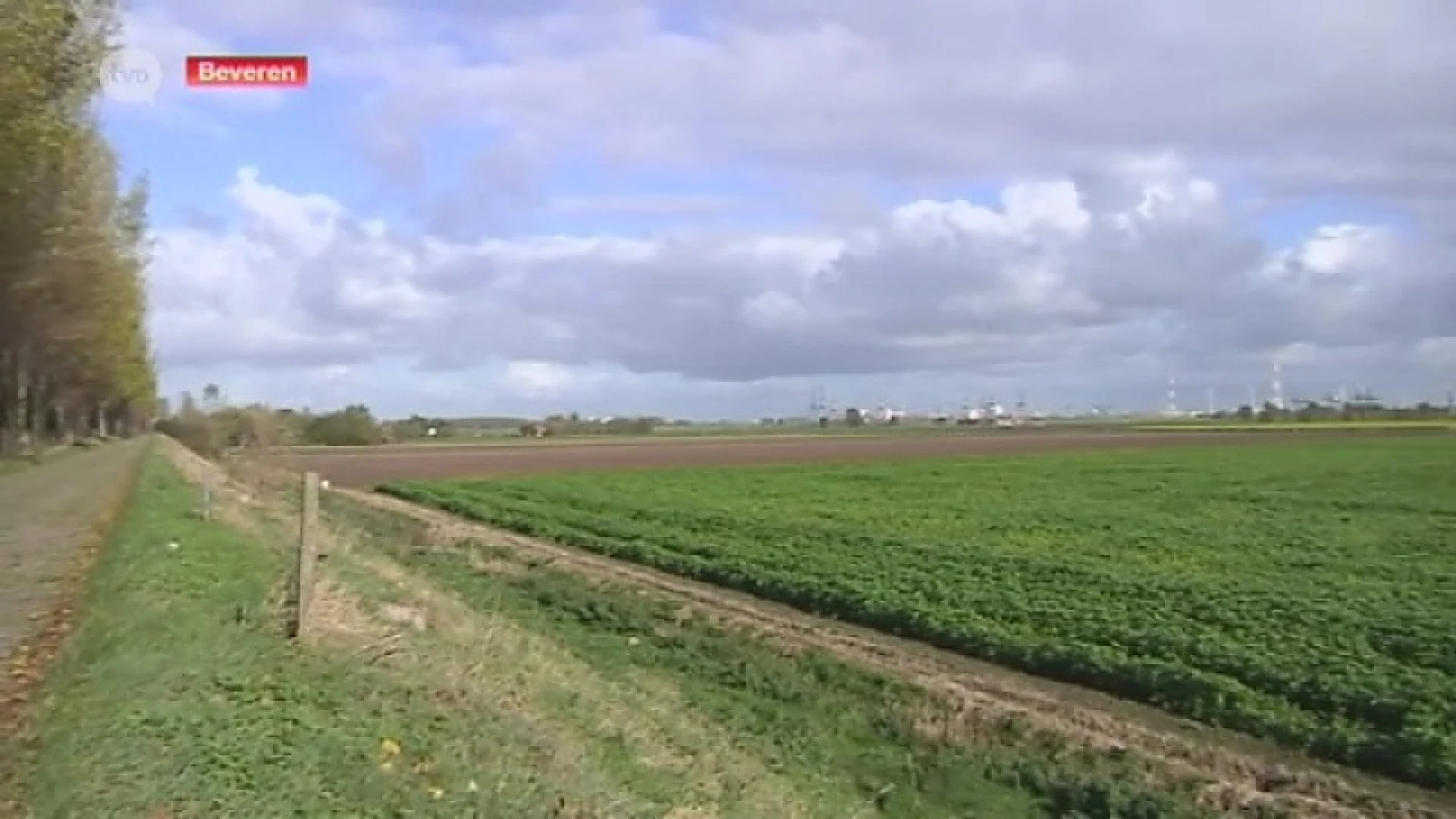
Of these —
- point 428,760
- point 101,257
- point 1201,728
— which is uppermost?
point 101,257

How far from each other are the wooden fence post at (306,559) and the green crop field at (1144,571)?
10.1 meters

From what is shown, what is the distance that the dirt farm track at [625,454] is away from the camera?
78125 mm

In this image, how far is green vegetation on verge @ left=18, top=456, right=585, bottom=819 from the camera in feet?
27.2

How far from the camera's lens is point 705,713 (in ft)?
57.0

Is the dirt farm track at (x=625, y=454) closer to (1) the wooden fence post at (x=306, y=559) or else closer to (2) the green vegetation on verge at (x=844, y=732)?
(2) the green vegetation on verge at (x=844, y=732)

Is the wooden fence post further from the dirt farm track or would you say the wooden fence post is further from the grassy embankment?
the dirt farm track

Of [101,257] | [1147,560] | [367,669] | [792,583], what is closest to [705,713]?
[367,669]

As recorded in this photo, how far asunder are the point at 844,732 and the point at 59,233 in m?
22.3

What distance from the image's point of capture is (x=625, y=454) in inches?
→ 4077

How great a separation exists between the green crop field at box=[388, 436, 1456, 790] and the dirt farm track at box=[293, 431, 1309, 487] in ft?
65.4

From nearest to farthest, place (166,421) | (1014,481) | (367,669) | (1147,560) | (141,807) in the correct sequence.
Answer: (141,807) < (367,669) < (1147,560) < (1014,481) < (166,421)

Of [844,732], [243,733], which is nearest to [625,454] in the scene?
[844,732]

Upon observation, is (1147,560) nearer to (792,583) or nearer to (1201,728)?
(792,583)

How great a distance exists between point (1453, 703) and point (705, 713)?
8.27 m
